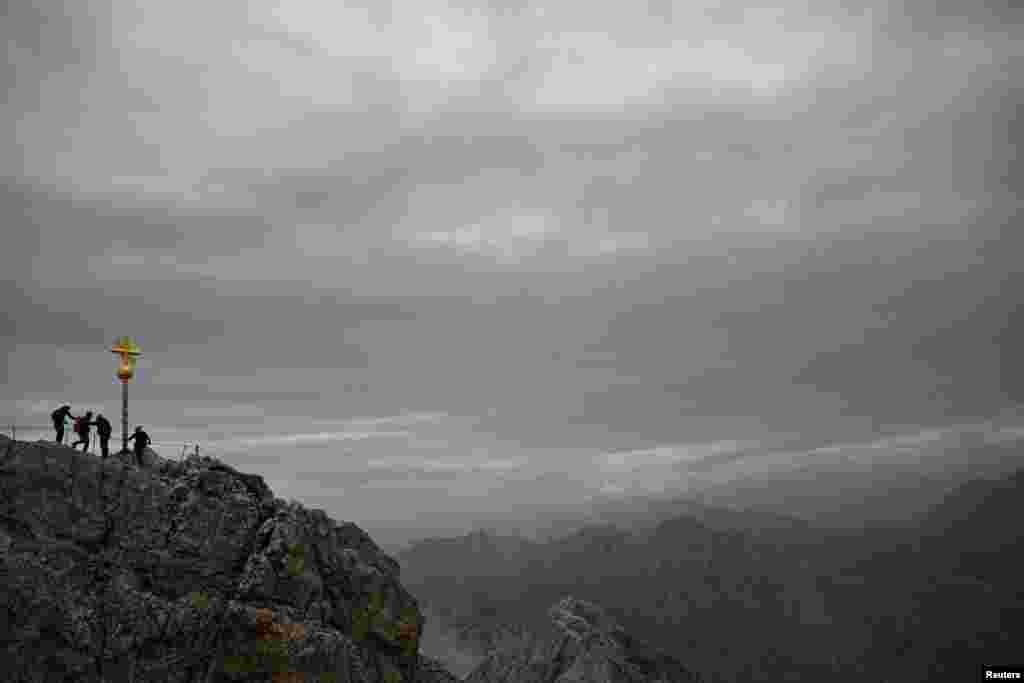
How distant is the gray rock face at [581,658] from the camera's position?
326 feet

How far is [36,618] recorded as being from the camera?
4116 centimetres

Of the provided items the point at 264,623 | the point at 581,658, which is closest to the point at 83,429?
the point at 264,623

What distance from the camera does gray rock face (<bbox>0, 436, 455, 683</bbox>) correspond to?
138 ft

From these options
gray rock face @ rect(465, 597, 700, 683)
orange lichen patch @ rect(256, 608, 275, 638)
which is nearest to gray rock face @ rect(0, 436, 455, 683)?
orange lichen patch @ rect(256, 608, 275, 638)

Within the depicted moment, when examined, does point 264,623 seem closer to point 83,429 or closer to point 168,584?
point 168,584

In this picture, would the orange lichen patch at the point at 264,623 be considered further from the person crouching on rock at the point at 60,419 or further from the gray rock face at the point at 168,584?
the person crouching on rock at the point at 60,419

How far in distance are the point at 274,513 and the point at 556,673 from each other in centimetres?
6737

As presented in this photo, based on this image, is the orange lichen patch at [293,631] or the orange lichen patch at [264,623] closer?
the orange lichen patch at [264,623]

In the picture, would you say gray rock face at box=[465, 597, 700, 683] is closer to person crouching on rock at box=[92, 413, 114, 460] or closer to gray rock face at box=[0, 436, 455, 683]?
gray rock face at box=[0, 436, 455, 683]

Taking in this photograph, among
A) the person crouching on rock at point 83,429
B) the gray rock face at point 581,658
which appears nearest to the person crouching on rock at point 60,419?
the person crouching on rock at point 83,429

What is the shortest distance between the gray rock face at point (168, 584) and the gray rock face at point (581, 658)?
52.7 meters

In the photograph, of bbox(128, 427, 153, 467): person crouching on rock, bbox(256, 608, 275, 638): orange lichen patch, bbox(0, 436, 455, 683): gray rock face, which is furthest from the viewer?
bbox(128, 427, 153, 467): person crouching on rock

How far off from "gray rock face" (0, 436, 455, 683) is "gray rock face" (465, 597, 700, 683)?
2073 inches

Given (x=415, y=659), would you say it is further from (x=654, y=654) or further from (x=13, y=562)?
(x=654, y=654)
